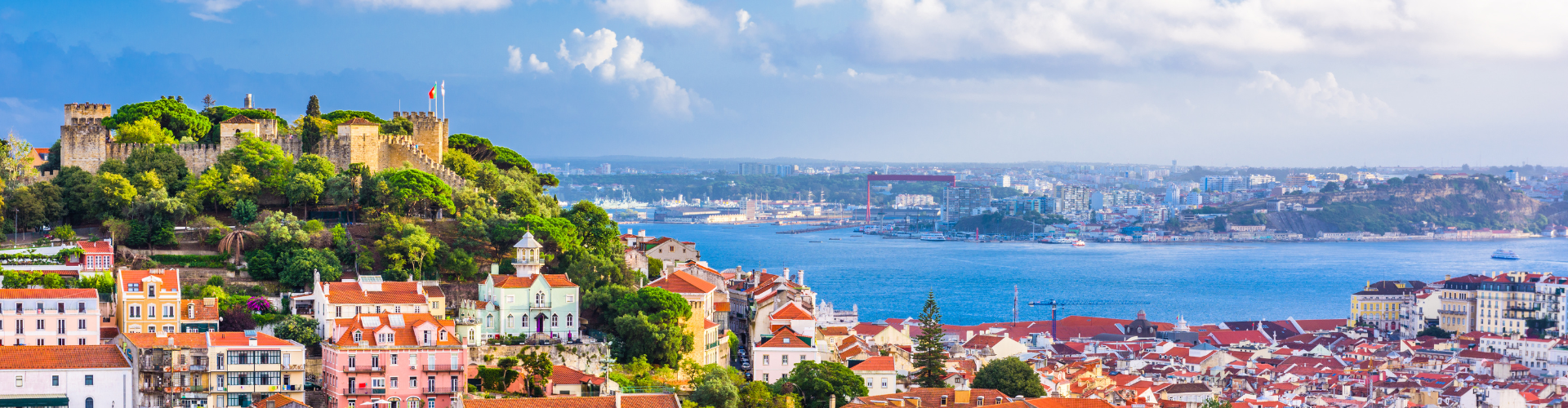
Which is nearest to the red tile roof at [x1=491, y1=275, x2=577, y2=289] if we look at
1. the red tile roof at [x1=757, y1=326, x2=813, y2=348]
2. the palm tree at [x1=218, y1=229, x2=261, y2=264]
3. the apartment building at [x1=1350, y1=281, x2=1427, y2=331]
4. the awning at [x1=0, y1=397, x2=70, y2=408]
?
the red tile roof at [x1=757, y1=326, x2=813, y2=348]

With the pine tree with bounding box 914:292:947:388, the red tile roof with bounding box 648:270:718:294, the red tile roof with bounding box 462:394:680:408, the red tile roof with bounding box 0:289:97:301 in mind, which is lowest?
the pine tree with bounding box 914:292:947:388

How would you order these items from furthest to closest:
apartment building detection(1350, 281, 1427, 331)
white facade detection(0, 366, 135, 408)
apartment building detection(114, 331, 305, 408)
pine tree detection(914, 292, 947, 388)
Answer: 1. apartment building detection(1350, 281, 1427, 331)
2. pine tree detection(914, 292, 947, 388)
3. apartment building detection(114, 331, 305, 408)
4. white facade detection(0, 366, 135, 408)

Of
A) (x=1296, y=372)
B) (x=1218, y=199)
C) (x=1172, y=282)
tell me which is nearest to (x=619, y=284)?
(x=1296, y=372)

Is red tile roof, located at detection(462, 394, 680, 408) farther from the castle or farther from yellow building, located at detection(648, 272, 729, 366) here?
the castle

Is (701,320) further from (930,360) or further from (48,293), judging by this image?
(48,293)

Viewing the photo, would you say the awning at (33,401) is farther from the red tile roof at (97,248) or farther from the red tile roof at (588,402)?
the red tile roof at (588,402)

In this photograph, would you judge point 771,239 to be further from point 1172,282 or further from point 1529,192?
point 1529,192

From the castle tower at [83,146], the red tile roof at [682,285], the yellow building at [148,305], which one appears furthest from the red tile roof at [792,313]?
the castle tower at [83,146]
